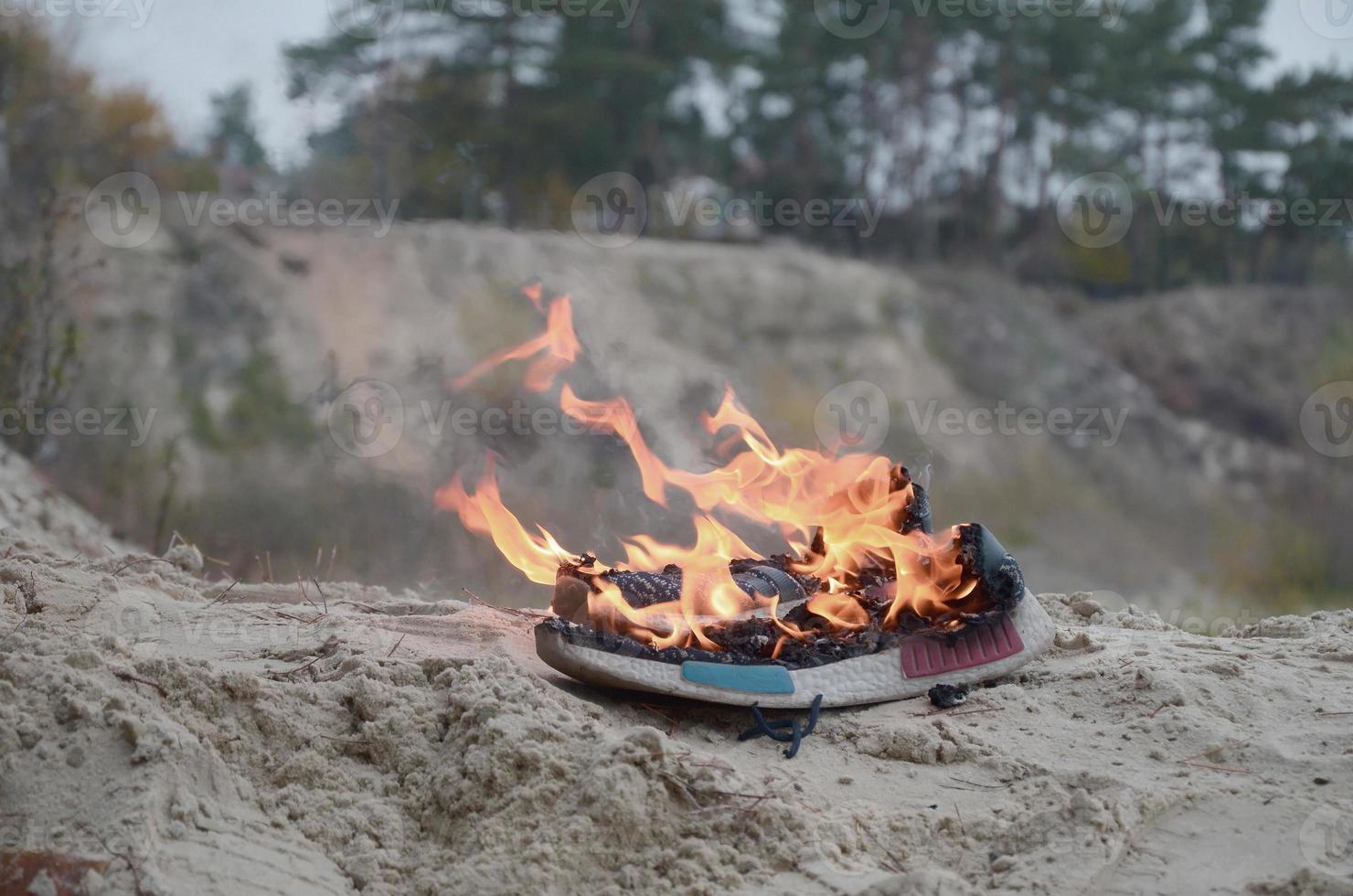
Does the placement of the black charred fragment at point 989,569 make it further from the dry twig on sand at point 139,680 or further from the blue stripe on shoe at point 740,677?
the dry twig on sand at point 139,680

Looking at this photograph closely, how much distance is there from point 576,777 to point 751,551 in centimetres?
146

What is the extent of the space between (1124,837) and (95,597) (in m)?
2.87

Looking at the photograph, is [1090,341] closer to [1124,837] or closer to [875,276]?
[875,276]

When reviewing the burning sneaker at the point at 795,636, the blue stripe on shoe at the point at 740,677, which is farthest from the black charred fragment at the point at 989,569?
the blue stripe on shoe at the point at 740,677

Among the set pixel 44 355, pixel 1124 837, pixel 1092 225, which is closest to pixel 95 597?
pixel 1124 837

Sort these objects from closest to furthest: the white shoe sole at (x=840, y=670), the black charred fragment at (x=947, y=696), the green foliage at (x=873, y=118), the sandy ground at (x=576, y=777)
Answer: the sandy ground at (x=576, y=777), the white shoe sole at (x=840, y=670), the black charred fragment at (x=947, y=696), the green foliage at (x=873, y=118)

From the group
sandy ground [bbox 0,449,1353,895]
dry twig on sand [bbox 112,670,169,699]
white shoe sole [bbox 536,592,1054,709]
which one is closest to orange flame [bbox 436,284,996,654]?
white shoe sole [bbox 536,592,1054,709]

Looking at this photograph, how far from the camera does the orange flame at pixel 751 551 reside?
3369 millimetres

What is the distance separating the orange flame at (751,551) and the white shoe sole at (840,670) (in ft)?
0.45

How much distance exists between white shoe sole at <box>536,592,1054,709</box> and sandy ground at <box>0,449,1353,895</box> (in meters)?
0.07

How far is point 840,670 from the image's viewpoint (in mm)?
3146

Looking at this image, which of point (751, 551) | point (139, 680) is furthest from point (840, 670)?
point (139, 680)

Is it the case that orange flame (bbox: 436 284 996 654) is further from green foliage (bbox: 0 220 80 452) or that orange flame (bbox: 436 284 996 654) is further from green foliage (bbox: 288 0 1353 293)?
green foliage (bbox: 288 0 1353 293)

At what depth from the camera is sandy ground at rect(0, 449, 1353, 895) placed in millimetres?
2367
